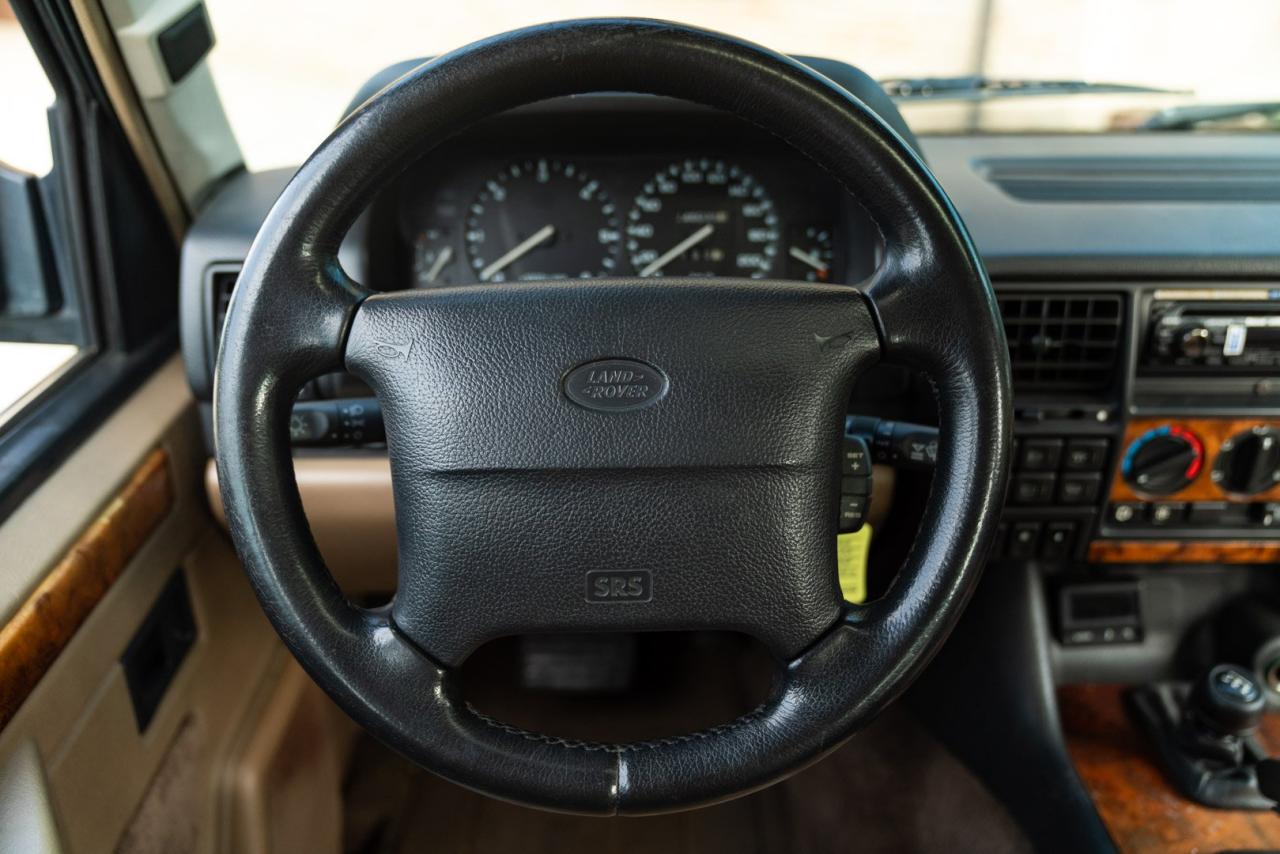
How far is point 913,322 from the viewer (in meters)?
0.82

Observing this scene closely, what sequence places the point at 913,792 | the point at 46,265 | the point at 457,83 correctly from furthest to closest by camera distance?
the point at 913,792, the point at 46,265, the point at 457,83

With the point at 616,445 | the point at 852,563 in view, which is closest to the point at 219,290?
the point at 616,445

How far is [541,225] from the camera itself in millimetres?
1362

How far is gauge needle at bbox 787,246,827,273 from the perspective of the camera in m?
1.36

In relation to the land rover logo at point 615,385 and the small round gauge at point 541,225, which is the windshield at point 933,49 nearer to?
the small round gauge at point 541,225

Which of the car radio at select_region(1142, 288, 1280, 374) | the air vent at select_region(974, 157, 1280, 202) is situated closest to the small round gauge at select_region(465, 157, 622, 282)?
the air vent at select_region(974, 157, 1280, 202)

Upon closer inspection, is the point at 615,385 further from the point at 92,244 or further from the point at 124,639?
the point at 92,244

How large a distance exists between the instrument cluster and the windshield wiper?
39 centimetres

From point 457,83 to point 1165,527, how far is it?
1.06m

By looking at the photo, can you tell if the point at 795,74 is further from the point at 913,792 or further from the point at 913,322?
the point at 913,792

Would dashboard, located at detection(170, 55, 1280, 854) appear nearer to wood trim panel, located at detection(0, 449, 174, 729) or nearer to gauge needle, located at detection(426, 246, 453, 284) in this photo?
gauge needle, located at detection(426, 246, 453, 284)

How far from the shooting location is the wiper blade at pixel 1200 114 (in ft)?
5.15

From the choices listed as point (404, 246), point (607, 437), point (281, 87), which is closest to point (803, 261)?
point (404, 246)

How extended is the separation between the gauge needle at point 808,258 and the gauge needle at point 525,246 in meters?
0.30
